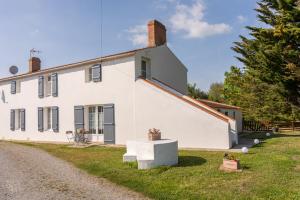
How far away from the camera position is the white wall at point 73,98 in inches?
598

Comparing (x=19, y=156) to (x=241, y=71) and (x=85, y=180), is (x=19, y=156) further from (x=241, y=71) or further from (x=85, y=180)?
(x=241, y=71)

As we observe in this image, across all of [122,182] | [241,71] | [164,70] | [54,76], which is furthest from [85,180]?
[241,71]

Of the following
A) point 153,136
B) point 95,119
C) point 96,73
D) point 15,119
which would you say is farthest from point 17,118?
point 153,136

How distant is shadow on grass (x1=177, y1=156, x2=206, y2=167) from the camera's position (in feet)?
29.2

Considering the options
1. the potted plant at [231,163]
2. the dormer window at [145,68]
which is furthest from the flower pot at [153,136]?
the dormer window at [145,68]

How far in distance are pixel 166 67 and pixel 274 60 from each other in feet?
25.6

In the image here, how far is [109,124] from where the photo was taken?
15633 millimetres

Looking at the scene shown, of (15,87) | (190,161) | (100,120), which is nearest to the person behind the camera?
(190,161)

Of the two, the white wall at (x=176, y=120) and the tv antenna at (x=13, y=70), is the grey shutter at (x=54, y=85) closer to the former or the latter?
the tv antenna at (x=13, y=70)

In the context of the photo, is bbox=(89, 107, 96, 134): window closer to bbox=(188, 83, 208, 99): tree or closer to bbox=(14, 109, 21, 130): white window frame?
bbox=(14, 109, 21, 130): white window frame

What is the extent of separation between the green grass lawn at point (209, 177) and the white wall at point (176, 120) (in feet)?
8.24

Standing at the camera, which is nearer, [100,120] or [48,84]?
[100,120]

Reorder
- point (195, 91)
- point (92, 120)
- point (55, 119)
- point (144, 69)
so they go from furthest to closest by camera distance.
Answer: point (195, 91)
point (55, 119)
point (92, 120)
point (144, 69)

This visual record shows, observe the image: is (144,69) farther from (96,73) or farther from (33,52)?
(33,52)
